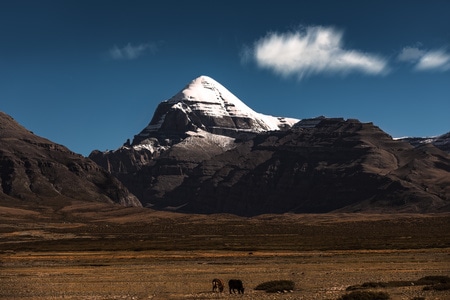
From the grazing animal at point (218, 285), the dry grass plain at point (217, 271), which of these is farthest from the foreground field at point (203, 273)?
the grazing animal at point (218, 285)

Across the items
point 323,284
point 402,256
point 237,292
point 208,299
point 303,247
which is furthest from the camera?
point 303,247

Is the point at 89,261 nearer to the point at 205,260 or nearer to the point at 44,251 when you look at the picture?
the point at 205,260

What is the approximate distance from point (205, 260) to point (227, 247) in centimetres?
2941

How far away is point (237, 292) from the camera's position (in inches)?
2078

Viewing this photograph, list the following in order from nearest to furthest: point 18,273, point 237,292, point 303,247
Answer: point 237,292 → point 18,273 → point 303,247

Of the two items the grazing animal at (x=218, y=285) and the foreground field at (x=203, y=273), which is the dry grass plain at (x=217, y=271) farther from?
the grazing animal at (x=218, y=285)

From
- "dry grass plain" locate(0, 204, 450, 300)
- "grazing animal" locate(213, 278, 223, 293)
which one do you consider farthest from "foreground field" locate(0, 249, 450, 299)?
"grazing animal" locate(213, 278, 223, 293)

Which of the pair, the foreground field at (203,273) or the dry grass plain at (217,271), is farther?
the dry grass plain at (217,271)

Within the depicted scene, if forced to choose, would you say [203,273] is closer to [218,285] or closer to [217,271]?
[217,271]

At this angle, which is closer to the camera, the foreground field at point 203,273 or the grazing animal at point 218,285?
the foreground field at point 203,273

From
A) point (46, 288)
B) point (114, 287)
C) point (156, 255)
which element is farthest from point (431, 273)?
point (156, 255)

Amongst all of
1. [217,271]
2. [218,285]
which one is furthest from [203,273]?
[218,285]

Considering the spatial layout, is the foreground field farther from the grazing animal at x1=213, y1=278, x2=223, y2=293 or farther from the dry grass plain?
the grazing animal at x1=213, y1=278, x2=223, y2=293

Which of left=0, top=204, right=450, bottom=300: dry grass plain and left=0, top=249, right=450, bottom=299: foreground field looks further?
left=0, top=204, right=450, bottom=300: dry grass plain
